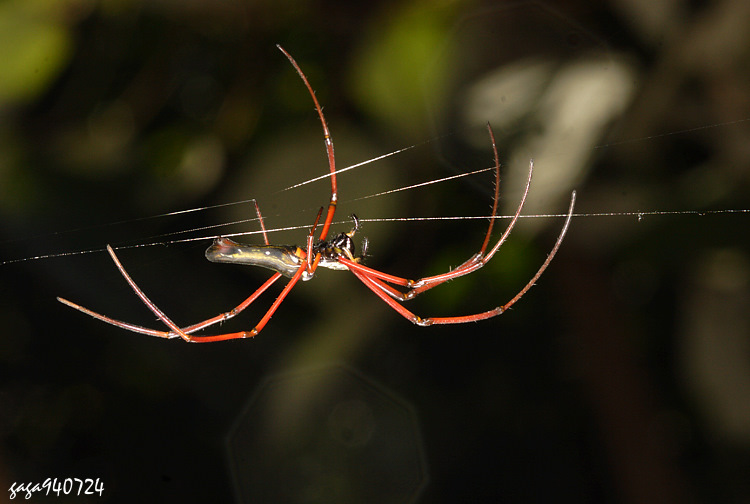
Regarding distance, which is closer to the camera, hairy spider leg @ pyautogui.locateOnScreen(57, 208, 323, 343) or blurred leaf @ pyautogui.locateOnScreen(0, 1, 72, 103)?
hairy spider leg @ pyautogui.locateOnScreen(57, 208, 323, 343)

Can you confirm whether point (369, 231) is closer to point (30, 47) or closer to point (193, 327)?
point (193, 327)

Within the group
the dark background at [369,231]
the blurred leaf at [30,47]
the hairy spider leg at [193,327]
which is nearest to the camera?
the hairy spider leg at [193,327]

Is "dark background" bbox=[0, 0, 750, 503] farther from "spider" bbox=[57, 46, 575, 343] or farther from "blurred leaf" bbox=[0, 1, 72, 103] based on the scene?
"spider" bbox=[57, 46, 575, 343]

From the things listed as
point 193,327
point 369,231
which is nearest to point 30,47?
point 193,327

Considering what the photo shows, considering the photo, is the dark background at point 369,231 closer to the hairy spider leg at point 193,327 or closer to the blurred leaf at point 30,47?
the blurred leaf at point 30,47

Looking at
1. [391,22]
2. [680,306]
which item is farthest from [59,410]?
[680,306]

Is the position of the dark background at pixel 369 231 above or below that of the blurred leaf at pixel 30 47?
below

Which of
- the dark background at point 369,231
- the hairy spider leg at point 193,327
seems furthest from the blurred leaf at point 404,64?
the hairy spider leg at point 193,327

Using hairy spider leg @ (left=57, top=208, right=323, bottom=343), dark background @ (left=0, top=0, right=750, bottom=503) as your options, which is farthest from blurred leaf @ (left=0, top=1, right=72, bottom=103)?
hairy spider leg @ (left=57, top=208, right=323, bottom=343)

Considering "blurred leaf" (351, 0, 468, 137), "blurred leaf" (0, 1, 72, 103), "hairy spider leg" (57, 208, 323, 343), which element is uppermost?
"blurred leaf" (0, 1, 72, 103)
